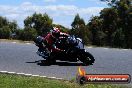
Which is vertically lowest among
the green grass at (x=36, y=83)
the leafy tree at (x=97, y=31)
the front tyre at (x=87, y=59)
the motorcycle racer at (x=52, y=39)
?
the leafy tree at (x=97, y=31)

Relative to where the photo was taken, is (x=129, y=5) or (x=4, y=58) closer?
(x=4, y=58)

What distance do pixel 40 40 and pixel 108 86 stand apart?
6.53 meters

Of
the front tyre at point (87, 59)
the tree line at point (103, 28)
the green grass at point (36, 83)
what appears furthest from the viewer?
the tree line at point (103, 28)

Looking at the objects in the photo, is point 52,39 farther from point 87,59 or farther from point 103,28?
point 103,28

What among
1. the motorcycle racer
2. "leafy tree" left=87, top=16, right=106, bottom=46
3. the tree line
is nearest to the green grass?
the motorcycle racer

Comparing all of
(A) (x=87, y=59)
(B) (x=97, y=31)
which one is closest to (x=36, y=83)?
(A) (x=87, y=59)

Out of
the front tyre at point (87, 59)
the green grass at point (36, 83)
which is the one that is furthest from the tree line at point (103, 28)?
the green grass at point (36, 83)

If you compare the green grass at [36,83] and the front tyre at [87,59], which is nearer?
the green grass at [36,83]

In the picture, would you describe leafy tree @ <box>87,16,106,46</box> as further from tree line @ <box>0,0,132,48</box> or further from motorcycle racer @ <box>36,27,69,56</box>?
motorcycle racer @ <box>36,27,69,56</box>

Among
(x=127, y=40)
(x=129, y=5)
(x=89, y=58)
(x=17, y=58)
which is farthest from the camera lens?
(x=129, y=5)

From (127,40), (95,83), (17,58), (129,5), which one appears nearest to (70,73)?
(95,83)

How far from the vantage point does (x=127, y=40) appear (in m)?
53.6

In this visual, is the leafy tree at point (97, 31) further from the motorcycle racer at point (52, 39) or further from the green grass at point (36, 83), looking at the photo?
the green grass at point (36, 83)

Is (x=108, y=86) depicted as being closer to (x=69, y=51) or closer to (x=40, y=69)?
(x=40, y=69)
